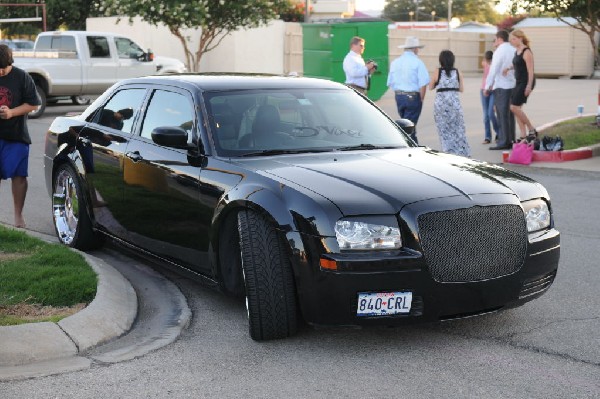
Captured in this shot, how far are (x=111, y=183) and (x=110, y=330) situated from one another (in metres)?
1.94

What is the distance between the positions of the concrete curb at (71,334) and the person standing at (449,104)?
8.94 m

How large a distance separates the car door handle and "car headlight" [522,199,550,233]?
111 inches

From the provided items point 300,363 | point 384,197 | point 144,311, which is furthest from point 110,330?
point 384,197

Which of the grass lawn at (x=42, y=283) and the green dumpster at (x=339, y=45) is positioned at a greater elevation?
the green dumpster at (x=339, y=45)

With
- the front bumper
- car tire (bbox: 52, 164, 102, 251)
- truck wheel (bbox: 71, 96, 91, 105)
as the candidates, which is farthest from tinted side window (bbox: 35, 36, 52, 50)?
the front bumper

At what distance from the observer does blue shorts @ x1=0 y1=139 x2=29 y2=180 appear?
909 centimetres

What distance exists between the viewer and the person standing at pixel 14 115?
8984mm

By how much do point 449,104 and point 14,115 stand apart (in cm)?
754

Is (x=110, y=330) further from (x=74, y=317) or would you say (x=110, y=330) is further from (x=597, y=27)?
(x=597, y=27)

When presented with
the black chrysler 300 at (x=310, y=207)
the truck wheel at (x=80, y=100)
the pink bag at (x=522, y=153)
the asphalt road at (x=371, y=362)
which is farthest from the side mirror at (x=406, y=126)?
the truck wheel at (x=80, y=100)

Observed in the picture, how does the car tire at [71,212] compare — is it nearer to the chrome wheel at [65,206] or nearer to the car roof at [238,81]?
the chrome wheel at [65,206]

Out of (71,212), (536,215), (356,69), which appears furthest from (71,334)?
(356,69)

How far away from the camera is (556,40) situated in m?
45.2

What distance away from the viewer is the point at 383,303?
17.5ft
